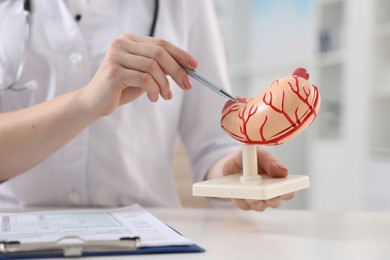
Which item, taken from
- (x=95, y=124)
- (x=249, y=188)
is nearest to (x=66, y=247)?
(x=249, y=188)

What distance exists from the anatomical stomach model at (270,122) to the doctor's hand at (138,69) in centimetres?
10

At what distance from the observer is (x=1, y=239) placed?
24.9 inches

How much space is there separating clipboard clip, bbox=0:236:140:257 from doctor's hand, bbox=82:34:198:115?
0.83ft

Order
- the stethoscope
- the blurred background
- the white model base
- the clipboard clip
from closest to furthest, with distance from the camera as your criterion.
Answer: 1. the clipboard clip
2. the white model base
3. the stethoscope
4. the blurred background

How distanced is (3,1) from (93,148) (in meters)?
0.31

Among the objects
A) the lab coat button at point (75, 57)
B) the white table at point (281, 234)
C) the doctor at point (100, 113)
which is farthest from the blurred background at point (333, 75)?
the lab coat button at point (75, 57)

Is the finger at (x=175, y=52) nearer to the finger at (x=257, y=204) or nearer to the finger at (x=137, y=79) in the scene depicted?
the finger at (x=137, y=79)

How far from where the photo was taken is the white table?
0.64 m

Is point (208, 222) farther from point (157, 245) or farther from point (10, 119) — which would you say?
point (10, 119)

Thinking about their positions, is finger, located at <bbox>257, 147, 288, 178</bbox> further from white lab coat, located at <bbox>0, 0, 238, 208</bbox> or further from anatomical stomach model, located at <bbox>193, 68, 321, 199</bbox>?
white lab coat, located at <bbox>0, 0, 238, 208</bbox>

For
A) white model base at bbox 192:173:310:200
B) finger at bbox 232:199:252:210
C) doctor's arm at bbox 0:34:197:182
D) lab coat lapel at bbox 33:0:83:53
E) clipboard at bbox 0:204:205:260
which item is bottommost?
clipboard at bbox 0:204:205:260

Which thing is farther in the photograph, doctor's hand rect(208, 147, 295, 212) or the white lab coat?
the white lab coat

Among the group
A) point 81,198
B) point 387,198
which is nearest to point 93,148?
point 81,198

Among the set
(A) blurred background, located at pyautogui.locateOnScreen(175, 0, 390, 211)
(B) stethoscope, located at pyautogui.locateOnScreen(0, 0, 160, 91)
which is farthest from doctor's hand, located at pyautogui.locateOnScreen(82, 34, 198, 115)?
(A) blurred background, located at pyautogui.locateOnScreen(175, 0, 390, 211)
